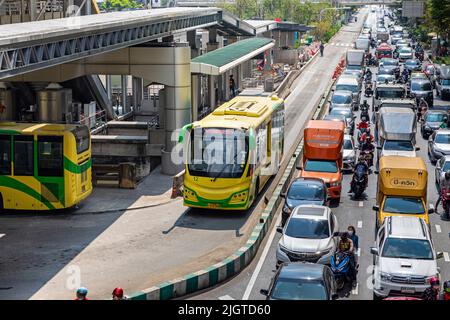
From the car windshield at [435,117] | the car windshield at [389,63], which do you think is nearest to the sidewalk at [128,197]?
the car windshield at [435,117]

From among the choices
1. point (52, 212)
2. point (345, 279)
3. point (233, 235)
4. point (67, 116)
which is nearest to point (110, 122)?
point (67, 116)

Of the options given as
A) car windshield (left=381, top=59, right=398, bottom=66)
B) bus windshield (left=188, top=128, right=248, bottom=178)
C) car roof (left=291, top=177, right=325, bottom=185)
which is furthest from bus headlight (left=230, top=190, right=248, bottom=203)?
car windshield (left=381, top=59, right=398, bottom=66)

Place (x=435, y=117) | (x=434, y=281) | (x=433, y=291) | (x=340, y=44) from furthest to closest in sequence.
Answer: (x=340, y=44) < (x=435, y=117) < (x=434, y=281) < (x=433, y=291)

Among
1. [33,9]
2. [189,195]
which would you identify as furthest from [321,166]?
[33,9]

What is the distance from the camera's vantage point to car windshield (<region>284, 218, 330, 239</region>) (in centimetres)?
2358

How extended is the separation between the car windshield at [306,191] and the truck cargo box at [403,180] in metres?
2.05

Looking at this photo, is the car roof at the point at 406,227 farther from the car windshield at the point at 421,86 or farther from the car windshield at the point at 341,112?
the car windshield at the point at 421,86

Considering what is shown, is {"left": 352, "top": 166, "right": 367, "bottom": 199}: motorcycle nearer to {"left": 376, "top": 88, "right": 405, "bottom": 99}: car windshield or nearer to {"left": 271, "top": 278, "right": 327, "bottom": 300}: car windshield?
{"left": 271, "top": 278, "right": 327, "bottom": 300}: car windshield

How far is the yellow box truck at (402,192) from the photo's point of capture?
1032 inches

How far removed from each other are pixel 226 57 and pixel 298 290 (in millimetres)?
37232

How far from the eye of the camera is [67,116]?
44344 millimetres

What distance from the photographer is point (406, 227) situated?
2288cm

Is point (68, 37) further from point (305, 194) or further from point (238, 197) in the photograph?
point (305, 194)
